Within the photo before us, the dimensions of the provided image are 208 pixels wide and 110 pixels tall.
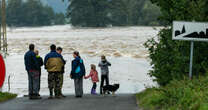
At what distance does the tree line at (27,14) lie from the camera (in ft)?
490

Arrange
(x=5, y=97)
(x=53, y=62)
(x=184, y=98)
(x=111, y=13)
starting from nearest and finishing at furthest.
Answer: (x=184, y=98), (x=53, y=62), (x=5, y=97), (x=111, y=13)

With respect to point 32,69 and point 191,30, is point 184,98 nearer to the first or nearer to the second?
point 191,30

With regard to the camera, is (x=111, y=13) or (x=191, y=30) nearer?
(x=191, y=30)

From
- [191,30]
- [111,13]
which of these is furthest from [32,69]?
[111,13]

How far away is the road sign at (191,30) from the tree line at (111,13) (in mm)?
103417

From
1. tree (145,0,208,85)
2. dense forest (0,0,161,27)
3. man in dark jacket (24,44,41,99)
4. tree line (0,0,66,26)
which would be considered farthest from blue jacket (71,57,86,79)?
tree line (0,0,66,26)

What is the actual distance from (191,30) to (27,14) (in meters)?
143

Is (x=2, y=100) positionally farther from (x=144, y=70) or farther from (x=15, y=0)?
(x=15, y=0)

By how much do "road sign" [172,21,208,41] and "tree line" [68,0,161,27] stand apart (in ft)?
339

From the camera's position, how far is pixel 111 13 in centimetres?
12662

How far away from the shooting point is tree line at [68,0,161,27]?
117 meters

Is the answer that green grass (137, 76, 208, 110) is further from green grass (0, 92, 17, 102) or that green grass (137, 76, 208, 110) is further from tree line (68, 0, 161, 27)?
tree line (68, 0, 161, 27)

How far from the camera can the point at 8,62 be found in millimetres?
47500

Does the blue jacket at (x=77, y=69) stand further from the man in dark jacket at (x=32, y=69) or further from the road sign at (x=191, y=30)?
the road sign at (x=191, y=30)
